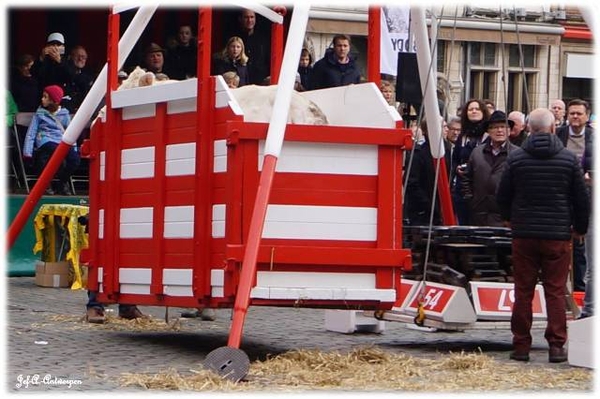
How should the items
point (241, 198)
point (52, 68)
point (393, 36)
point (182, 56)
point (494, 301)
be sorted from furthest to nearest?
point (393, 36), point (52, 68), point (182, 56), point (494, 301), point (241, 198)

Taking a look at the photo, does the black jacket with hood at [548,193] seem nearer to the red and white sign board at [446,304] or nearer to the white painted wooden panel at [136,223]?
the red and white sign board at [446,304]

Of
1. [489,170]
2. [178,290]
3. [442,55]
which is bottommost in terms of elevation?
[178,290]

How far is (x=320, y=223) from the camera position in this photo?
11352 mm

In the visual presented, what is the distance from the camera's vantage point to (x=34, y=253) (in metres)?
18.4

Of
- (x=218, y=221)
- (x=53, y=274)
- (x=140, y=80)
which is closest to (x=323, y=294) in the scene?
(x=218, y=221)

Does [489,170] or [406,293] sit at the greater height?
[489,170]

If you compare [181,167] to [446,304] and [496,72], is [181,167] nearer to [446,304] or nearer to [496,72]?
[446,304]

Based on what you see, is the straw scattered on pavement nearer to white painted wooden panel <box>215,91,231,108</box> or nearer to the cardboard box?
white painted wooden panel <box>215,91,231,108</box>

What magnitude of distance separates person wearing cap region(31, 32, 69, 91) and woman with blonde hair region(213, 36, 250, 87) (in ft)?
8.52

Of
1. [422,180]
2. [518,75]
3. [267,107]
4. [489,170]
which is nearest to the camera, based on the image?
[267,107]

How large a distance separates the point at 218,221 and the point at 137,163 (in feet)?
3.96

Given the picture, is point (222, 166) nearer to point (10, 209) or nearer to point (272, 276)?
point (272, 276)

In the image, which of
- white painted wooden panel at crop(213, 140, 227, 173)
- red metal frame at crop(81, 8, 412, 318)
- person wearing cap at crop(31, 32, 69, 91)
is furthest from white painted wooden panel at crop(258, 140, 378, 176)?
person wearing cap at crop(31, 32, 69, 91)

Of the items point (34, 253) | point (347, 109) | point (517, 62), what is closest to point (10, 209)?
point (34, 253)
